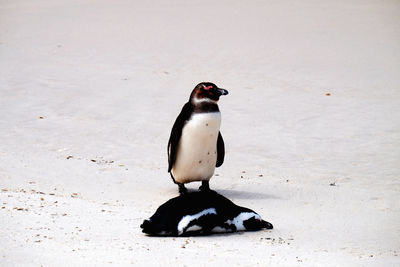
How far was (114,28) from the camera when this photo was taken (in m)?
Result: 13.7

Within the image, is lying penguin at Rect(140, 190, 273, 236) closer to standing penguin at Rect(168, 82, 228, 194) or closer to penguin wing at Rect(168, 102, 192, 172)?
standing penguin at Rect(168, 82, 228, 194)

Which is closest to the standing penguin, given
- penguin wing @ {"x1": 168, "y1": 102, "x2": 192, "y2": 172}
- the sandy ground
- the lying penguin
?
penguin wing @ {"x1": 168, "y1": 102, "x2": 192, "y2": 172}

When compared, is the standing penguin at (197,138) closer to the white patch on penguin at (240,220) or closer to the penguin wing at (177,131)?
the penguin wing at (177,131)

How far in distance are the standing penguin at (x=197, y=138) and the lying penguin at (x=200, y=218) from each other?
1.08 meters

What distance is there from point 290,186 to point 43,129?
298 centimetres

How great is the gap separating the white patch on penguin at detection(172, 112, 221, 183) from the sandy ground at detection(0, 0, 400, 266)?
189mm

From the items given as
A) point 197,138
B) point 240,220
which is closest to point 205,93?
point 197,138

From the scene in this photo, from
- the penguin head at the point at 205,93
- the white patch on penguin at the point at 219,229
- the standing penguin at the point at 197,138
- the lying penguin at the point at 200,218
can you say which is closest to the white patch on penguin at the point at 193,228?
the lying penguin at the point at 200,218

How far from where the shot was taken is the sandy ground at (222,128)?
145 inches

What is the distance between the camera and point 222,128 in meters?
7.86

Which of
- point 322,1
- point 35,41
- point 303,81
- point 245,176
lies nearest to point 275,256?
point 245,176

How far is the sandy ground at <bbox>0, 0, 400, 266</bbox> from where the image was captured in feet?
12.1

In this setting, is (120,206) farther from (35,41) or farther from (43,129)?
(35,41)

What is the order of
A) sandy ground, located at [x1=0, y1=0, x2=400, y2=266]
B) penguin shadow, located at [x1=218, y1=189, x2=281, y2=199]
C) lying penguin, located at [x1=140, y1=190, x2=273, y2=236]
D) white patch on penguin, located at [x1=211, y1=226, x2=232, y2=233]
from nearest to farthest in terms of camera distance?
sandy ground, located at [x1=0, y1=0, x2=400, y2=266] < lying penguin, located at [x1=140, y1=190, x2=273, y2=236] < white patch on penguin, located at [x1=211, y1=226, x2=232, y2=233] < penguin shadow, located at [x1=218, y1=189, x2=281, y2=199]
